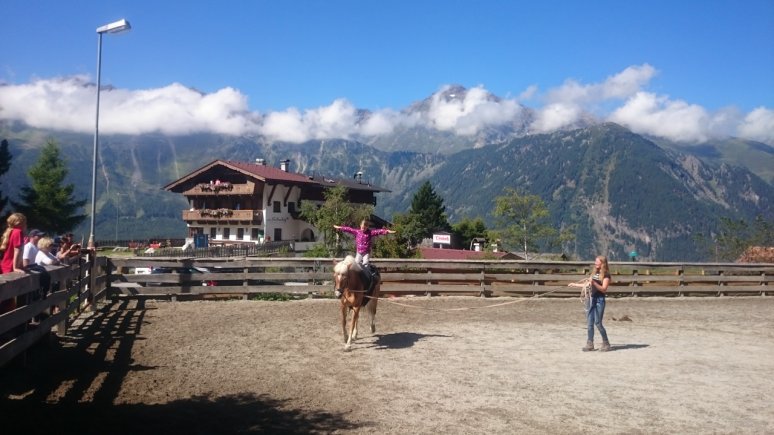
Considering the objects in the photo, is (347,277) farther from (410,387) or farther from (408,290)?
(408,290)

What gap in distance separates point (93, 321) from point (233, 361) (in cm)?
481

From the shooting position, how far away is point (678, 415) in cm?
690

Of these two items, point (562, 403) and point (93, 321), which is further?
Answer: point (93, 321)

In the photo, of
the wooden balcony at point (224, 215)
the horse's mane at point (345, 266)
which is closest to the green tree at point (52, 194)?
the wooden balcony at point (224, 215)

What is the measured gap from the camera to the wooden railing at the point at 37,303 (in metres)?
6.47

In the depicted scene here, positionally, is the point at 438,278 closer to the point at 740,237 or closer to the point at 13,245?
the point at 13,245

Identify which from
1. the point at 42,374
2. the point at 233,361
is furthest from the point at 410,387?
the point at 42,374

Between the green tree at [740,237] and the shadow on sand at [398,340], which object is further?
the green tree at [740,237]

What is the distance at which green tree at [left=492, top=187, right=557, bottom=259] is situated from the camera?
213 ft

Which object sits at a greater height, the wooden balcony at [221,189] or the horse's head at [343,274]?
the wooden balcony at [221,189]

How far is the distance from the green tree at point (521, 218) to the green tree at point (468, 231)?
19533 mm

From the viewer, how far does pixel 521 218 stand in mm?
65875

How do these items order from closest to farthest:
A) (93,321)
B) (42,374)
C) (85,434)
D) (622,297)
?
(85,434)
(42,374)
(93,321)
(622,297)

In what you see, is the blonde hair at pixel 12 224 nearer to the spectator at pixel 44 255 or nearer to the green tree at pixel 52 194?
the spectator at pixel 44 255
